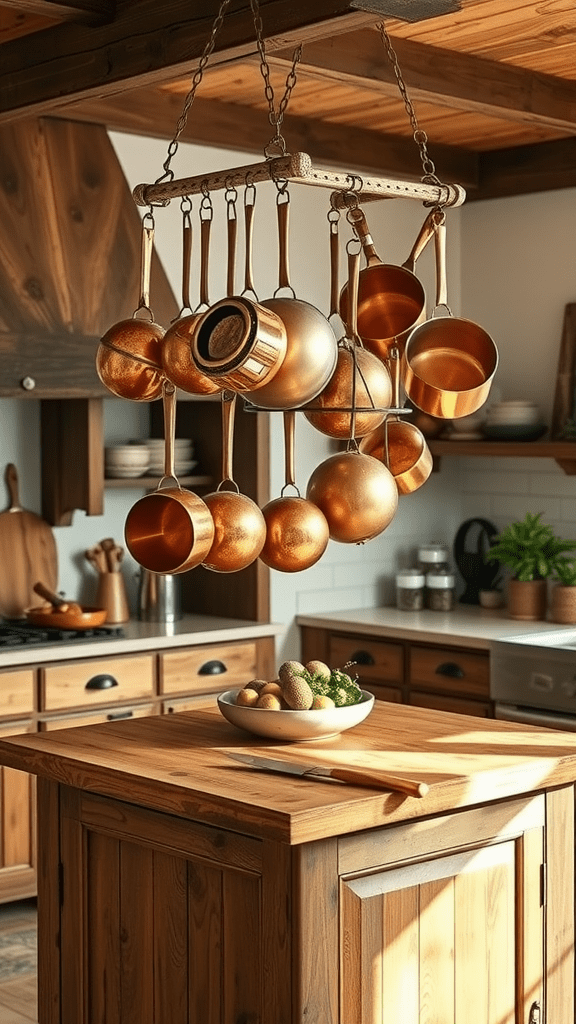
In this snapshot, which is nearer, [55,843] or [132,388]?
[132,388]

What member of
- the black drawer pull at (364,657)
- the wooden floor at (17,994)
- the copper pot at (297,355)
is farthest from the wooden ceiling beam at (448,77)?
the wooden floor at (17,994)

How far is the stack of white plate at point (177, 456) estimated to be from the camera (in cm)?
557

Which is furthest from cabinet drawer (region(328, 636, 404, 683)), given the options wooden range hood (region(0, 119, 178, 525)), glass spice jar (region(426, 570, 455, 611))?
wooden range hood (region(0, 119, 178, 525))

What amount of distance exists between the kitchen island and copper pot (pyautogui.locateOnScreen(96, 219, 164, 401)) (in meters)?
0.79

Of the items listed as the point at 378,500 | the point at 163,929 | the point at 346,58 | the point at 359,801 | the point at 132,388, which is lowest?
the point at 163,929

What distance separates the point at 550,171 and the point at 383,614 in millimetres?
1899

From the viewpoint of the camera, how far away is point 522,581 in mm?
5668

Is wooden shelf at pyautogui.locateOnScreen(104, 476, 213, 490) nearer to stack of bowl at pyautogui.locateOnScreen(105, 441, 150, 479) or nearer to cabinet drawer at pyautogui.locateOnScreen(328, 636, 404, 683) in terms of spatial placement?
stack of bowl at pyautogui.locateOnScreen(105, 441, 150, 479)

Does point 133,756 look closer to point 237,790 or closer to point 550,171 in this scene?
point 237,790

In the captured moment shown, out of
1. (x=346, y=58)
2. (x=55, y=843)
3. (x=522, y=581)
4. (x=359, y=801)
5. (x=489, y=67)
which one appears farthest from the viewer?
(x=522, y=581)

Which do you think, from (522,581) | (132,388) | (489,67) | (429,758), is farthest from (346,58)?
(522,581)

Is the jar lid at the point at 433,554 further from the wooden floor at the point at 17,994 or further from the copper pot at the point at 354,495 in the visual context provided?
the copper pot at the point at 354,495

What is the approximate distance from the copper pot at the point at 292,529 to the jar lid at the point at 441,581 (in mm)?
3006

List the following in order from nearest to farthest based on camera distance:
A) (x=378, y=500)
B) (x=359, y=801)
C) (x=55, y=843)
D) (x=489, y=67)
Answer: (x=359, y=801)
(x=378, y=500)
(x=55, y=843)
(x=489, y=67)
